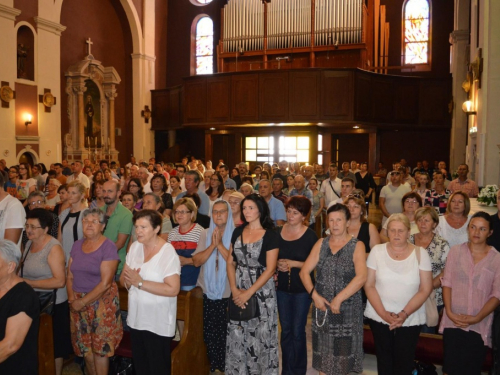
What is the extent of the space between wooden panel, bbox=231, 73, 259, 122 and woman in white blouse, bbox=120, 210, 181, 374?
12.4 metres

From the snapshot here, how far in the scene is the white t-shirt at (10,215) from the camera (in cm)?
468

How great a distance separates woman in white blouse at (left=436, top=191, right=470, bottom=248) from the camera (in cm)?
522

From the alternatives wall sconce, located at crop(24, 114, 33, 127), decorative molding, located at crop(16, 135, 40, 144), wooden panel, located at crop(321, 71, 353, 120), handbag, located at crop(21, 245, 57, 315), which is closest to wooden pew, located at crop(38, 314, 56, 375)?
handbag, located at crop(21, 245, 57, 315)

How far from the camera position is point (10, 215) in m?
4.69

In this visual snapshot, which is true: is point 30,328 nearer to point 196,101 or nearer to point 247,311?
point 247,311

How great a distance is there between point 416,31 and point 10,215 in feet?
58.0

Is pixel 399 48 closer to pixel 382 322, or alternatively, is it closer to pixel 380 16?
pixel 380 16

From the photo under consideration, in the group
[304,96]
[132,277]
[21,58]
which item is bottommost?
[132,277]

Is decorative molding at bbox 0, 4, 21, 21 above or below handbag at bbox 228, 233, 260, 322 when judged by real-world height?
above

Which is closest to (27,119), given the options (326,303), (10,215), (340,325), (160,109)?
(160,109)

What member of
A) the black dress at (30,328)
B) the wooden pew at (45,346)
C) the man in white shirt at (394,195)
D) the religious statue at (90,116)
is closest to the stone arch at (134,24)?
the religious statue at (90,116)

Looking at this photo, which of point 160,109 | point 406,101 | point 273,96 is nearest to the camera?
point 273,96

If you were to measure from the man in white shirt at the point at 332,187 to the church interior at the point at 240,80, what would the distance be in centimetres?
416

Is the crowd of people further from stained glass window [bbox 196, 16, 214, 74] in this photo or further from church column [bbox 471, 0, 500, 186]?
stained glass window [bbox 196, 16, 214, 74]
